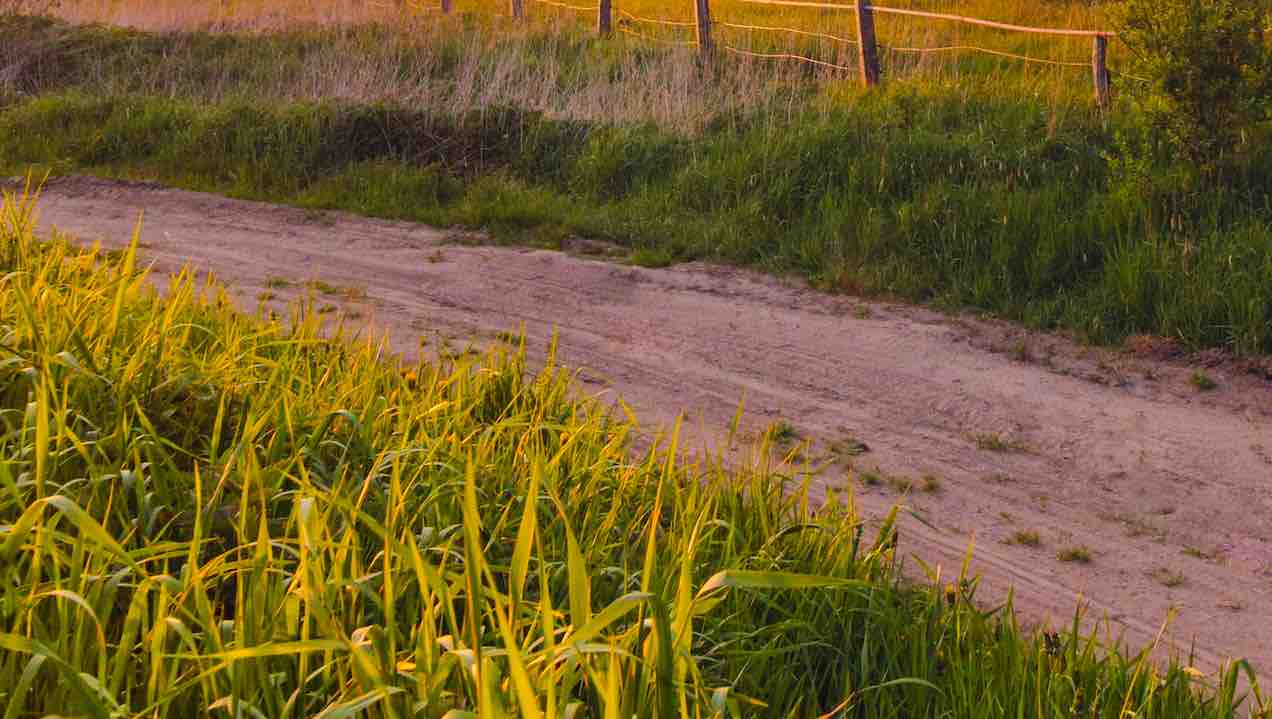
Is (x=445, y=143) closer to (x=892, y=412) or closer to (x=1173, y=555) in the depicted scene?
(x=892, y=412)

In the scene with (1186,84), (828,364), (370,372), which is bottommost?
(828,364)

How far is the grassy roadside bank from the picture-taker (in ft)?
26.4

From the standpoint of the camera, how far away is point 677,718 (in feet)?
7.86

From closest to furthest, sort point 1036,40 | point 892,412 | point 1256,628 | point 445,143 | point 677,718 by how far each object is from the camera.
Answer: point 677,718
point 1256,628
point 892,412
point 445,143
point 1036,40

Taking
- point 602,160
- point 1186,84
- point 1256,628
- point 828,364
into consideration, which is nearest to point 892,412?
point 828,364

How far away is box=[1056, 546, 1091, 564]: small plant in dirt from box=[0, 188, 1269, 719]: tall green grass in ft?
2.20

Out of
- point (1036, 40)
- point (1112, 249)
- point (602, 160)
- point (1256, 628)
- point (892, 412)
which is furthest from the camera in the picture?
point (1036, 40)

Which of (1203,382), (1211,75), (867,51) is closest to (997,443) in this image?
(1203,382)

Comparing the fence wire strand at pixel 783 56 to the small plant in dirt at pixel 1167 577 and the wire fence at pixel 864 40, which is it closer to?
the wire fence at pixel 864 40

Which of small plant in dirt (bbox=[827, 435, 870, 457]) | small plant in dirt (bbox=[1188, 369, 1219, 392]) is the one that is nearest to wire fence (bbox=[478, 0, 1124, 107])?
small plant in dirt (bbox=[1188, 369, 1219, 392])

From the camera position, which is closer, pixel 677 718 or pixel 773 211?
pixel 677 718

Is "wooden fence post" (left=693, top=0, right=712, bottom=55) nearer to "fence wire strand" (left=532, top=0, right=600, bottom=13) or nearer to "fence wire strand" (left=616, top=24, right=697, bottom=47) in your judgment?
"fence wire strand" (left=616, top=24, right=697, bottom=47)

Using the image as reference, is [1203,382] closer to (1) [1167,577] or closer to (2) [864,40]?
(1) [1167,577]

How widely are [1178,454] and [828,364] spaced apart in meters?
1.99
